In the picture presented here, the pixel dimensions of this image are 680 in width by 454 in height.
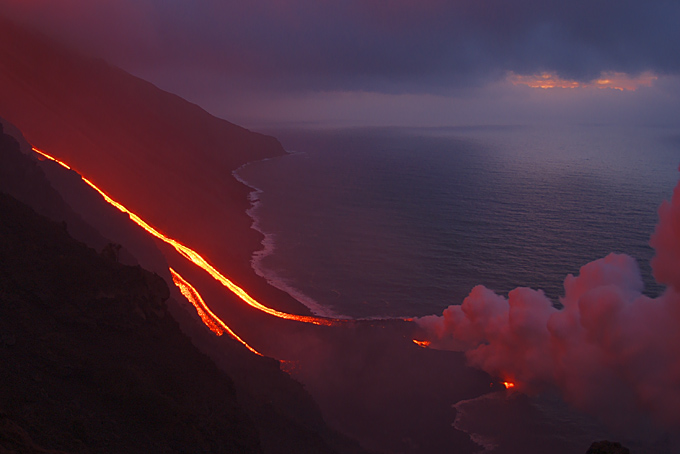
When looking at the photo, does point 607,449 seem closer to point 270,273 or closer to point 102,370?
point 102,370

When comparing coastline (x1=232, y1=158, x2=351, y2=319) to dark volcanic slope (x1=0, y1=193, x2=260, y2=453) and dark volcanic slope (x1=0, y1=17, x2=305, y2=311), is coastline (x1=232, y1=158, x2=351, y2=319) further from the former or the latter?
dark volcanic slope (x1=0, y1=193, x2=260, y2=453)

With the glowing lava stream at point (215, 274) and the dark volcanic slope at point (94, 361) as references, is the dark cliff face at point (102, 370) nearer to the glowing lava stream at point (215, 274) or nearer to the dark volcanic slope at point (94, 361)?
the dark volcanic slope at point (94, 361)

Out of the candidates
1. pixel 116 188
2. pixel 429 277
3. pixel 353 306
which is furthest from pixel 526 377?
pixel 116 188

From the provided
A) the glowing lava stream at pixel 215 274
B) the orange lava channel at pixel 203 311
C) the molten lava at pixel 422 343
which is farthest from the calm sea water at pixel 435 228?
the orange lava channel at pixel 203 311

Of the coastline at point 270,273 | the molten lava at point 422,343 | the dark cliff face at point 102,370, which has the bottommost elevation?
the molten lava at point 422,343

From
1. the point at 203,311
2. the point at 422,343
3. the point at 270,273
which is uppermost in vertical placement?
the point at 203,311

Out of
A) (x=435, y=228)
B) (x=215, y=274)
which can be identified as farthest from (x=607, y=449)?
(x=435, y=228)
